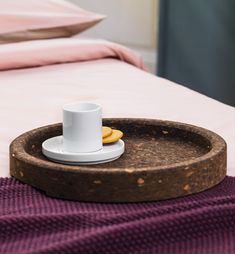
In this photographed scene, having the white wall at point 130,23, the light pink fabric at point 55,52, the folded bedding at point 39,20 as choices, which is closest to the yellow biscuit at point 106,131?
the light pink fabric at point 55,52

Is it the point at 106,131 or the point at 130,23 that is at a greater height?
the point at 106,131

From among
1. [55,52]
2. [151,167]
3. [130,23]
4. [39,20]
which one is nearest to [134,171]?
[151,167]

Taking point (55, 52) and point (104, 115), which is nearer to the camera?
point (104, 115)

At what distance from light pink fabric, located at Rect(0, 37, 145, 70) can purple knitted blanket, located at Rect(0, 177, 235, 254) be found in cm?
90

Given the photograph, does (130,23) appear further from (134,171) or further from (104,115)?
(134,171)

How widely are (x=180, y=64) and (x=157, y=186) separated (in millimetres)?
1901

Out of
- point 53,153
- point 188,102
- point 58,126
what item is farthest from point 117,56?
point 53,153

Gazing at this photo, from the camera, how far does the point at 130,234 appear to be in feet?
1.94

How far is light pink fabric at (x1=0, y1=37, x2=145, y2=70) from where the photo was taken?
5.10 ft

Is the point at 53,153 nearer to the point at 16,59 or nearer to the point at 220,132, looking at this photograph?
the point at 220,132

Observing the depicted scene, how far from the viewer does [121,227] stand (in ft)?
1.95

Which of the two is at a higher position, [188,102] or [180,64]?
[188,102]

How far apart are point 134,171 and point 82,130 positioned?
137mm

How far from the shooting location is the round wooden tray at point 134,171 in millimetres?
688
